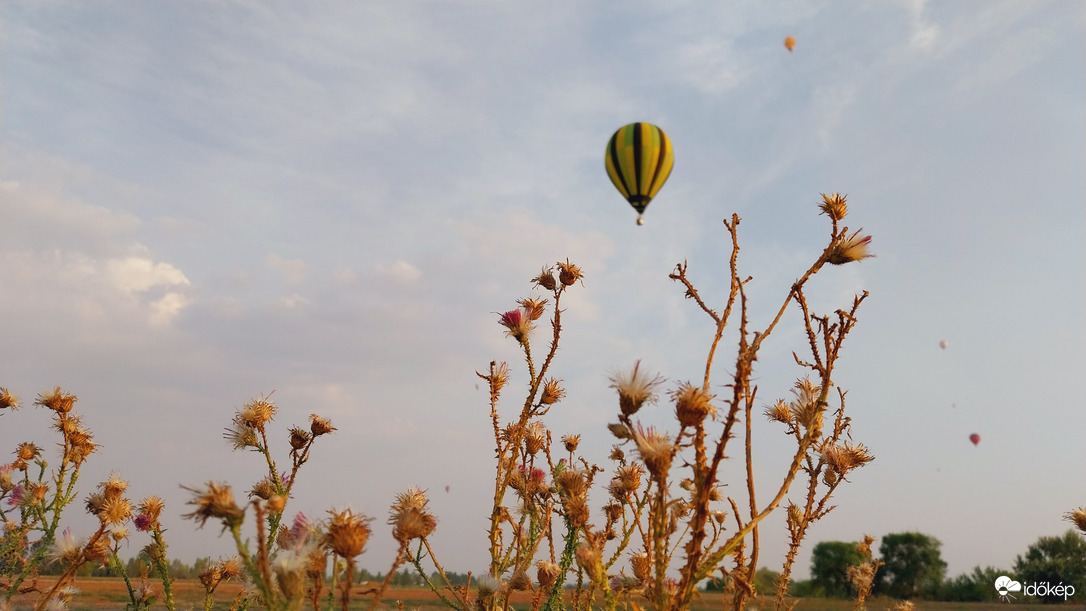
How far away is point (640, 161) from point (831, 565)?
1756 inches

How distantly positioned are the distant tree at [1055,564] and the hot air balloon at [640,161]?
115 ft

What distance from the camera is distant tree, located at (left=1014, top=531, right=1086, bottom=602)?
36094 millimetres

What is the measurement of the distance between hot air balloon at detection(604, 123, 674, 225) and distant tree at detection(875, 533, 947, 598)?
43.7m

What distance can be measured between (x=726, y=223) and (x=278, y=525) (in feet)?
11.1

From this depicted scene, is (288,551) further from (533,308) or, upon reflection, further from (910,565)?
(910,565)

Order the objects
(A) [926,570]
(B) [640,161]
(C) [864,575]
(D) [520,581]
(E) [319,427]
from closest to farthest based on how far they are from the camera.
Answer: (D) [520,581]
(E) [319,427]
(C) [864,575]
(B) [640,161]
(A) [926,570]

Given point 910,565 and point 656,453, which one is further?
point 910,565

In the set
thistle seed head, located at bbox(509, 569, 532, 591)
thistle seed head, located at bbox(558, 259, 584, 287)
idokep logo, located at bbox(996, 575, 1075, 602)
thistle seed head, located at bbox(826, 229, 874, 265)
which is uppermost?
thistle seed head, located at bbox(558, 259, 584, 287)

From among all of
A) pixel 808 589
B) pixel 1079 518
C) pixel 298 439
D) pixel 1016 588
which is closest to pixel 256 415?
pixel 298 439

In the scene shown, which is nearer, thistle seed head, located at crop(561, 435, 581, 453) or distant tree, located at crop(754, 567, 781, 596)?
distant tree, located at crop(754, 567, 781, 596)

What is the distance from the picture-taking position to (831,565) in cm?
4716

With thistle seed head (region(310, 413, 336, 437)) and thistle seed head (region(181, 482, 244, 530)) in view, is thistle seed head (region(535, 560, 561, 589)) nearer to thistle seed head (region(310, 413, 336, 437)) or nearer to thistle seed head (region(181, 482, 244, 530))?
thistle seed head (region(310, 413, 336, 437))

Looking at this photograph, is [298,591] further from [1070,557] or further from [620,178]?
[1070,557]

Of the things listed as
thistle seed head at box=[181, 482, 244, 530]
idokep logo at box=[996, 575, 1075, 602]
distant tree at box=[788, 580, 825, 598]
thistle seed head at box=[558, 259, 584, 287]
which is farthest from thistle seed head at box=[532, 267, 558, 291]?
distant tree at box=[788, 580, 825, 598]
